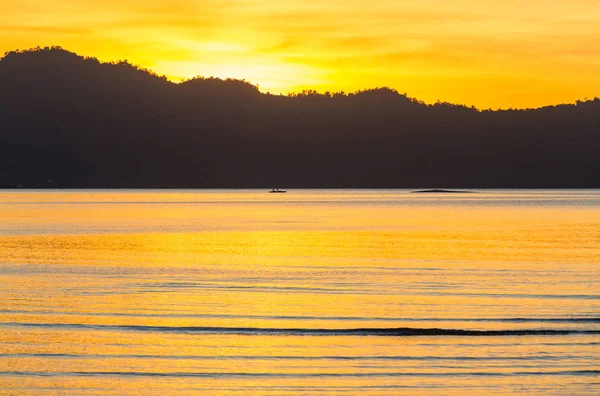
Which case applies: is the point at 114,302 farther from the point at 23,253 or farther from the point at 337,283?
the point at 23,253

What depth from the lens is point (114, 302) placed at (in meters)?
32.7

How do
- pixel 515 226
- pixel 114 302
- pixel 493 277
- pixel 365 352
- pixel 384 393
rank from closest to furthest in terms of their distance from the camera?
1. pixel 384 393
2. pixel 365 352
3. pixel 114 302
4. pixel 493 277
5. pixel 515 226

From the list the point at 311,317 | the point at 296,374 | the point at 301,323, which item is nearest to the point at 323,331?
the point at 301,323

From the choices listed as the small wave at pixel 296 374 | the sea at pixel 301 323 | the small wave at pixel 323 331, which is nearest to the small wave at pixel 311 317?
the sea at pixel 301 323

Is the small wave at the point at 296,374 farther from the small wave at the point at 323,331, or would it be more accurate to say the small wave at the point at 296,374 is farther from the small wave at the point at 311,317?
the small wave at the point at 311,317

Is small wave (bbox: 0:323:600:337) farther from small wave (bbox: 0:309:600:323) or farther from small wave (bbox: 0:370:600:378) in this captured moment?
small wave (bbox: 0:370:600:378)

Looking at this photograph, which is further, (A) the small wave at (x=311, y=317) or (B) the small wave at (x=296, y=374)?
(A) the small wave at (x=311, y=317)

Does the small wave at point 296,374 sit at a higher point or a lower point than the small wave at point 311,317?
lower

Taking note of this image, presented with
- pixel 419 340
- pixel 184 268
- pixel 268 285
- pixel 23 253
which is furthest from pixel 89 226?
pixel 419 340

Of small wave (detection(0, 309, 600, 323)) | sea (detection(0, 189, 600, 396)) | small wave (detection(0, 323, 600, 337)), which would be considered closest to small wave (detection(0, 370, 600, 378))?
sea (detection(0, 189, 600, 396))

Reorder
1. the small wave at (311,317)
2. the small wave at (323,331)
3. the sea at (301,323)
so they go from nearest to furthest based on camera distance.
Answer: the sea at (301,323)
the small wave at (323,331)
the small wave at (311,317)

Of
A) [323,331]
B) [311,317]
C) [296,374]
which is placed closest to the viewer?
[296,374]

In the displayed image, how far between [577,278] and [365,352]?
18.4 m

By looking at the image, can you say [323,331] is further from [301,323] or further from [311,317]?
[311,317]
